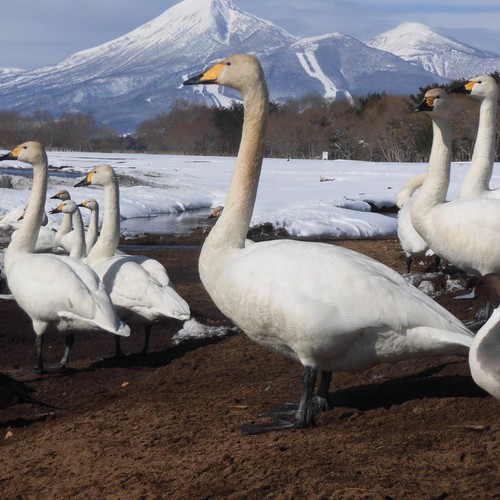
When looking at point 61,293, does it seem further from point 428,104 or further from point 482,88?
point 482,88

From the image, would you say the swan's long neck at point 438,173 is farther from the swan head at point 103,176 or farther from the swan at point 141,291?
the swan head at point 103,176

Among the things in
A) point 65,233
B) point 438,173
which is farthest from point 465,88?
point 65,233

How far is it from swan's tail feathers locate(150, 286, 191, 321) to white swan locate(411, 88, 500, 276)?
1.98 metres

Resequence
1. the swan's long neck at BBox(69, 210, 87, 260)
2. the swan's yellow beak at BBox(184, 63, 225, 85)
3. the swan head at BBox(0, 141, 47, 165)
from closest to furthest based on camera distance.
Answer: the swan's yellow beak at BBox(184, 63, 225, 85) < the swan head at BBox(0, 141, 47, 165) < the swan's long neck at BBox(69, 210, 87, 260)

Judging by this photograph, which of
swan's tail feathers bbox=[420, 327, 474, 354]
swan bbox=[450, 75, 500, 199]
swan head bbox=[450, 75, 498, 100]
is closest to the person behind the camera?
swan's tail feathers bbox=[420, 327, 474, 354]

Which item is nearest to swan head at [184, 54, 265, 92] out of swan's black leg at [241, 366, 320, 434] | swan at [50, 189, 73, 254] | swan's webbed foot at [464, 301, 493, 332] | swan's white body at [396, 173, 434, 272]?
swan's black leg at [241, 366, 320, 434]

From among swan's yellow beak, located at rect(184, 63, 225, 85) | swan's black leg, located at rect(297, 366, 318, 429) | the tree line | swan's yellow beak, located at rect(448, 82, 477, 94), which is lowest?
the tree line

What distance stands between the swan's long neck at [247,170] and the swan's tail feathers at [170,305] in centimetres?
248

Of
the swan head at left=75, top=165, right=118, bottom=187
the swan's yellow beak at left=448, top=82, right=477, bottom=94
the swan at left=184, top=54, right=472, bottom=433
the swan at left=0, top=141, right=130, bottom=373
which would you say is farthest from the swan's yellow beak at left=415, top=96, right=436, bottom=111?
the swan head at left=75, top=165, right=118, bottom=187

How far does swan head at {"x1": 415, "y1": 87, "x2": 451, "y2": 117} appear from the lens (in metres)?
Result: 7.31

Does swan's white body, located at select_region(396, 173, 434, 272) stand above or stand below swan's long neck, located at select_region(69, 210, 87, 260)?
above

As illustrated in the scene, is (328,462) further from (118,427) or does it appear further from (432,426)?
(118,427)

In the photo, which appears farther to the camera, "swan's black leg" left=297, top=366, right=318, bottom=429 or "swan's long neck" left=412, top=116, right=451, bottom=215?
"swan's long neck" left=412, top=116, right=451, bottom=215

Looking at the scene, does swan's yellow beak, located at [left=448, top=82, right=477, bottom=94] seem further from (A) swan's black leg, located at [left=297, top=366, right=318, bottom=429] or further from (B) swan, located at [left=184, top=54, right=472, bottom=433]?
(A) swan's black leg, located at [left=297, top=366, right=318, bottom=429]
